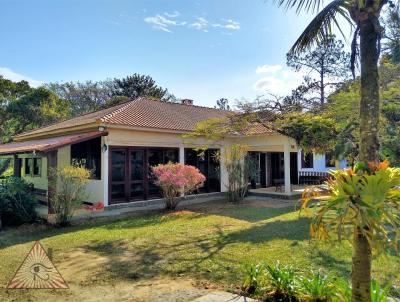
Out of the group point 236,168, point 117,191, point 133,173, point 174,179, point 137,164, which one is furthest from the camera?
point 236,168

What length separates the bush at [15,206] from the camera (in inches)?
Result: 542

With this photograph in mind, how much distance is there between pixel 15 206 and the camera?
13.9 meters

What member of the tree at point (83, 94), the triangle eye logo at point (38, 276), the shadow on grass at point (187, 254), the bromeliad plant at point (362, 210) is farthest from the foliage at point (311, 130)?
the tree at point (83, 94)

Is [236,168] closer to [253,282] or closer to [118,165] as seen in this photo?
[118,165]

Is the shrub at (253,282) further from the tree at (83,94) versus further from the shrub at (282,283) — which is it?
the tree at (83,94)

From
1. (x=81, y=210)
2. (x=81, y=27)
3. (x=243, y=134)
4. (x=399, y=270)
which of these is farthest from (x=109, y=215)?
(x=399, y=270)

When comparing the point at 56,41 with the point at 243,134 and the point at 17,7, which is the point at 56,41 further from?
the point at 243,134

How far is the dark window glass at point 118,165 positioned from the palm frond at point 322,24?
42.3ft

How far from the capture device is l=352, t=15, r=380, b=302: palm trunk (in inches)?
169

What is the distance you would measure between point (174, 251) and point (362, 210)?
6.71m

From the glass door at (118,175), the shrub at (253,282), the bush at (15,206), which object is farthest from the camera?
the glass door at (118,175)

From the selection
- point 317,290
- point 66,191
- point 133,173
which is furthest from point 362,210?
point 133,173

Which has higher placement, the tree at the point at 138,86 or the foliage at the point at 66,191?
the tree at the point at 138,86

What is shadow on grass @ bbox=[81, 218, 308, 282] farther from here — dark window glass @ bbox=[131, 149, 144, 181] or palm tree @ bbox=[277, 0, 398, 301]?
dark window glass @ bbox=[131, 149, 144, 181]
